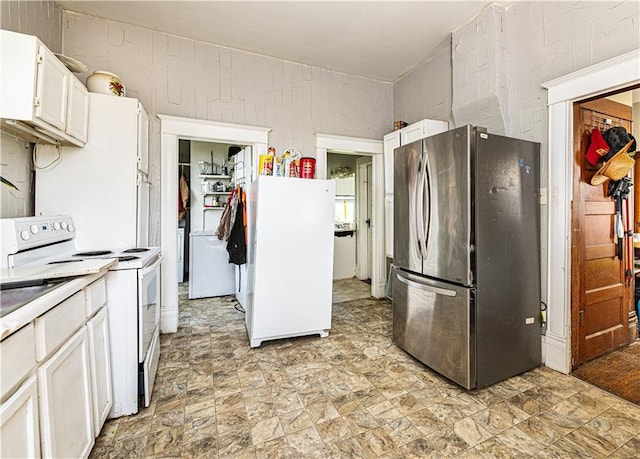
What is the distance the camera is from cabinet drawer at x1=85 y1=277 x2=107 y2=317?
1.47 metres

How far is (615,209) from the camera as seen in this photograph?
2582 millimetres

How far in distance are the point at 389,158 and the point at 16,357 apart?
12.7 ft

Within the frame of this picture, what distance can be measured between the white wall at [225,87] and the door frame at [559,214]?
226cm

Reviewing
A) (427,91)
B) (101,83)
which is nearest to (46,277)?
(101,83)

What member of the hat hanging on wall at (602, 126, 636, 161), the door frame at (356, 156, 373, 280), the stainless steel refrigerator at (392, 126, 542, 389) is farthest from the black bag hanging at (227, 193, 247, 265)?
the hat hanging on wall at (602, 126, 636, 161)

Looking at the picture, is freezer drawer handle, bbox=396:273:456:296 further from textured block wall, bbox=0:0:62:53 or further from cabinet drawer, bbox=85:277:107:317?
textured block wall, bbox=0:0:62:53

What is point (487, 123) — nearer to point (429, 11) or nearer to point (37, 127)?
point (429, 11)

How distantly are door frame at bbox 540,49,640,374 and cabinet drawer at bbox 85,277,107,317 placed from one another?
122 inches

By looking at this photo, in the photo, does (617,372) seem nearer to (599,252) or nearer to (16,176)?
(599,252)

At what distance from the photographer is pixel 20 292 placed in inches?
45.2

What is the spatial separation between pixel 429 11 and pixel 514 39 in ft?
2.58

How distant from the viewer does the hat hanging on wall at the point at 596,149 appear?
230cm

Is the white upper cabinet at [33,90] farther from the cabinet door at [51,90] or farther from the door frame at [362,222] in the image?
the door frame at [362,222]

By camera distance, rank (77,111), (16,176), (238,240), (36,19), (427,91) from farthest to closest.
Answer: (427,91), (238,240), (36,19), (77,111), (16,176)
